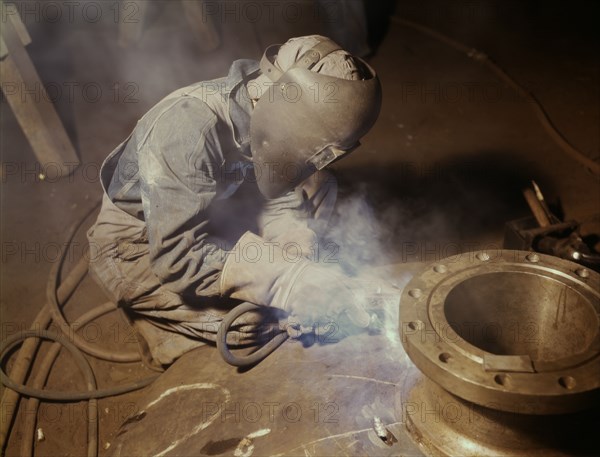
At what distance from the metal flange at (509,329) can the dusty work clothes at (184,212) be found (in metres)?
1.04

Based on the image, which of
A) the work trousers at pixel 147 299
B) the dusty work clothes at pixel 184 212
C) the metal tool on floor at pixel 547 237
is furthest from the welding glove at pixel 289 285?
the metal tool on floor at pixel 547 237

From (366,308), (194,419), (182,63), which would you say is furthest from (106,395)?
(182,63)

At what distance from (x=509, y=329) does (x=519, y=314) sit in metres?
0.08

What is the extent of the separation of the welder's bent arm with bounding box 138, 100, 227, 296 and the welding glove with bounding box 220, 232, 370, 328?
4.4 inches

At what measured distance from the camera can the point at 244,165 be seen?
108 inches

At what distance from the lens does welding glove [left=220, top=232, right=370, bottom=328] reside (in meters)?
2.07

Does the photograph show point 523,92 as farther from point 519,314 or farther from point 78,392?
point 78,392

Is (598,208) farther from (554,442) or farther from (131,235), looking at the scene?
(131,235)

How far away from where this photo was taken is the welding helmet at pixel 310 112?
213cm

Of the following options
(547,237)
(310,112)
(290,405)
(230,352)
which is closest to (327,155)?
(310,112)

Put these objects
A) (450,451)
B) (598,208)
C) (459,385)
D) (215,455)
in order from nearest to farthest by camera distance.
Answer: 1. (459,385)
2. (450,451)
3. (215,455)
4. (598,208)

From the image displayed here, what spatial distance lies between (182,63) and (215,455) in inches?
228

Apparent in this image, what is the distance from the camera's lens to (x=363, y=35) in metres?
6.64

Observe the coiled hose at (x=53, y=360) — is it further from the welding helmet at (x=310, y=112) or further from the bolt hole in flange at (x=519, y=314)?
the bolt hole in flange at (x=519, y=314)
